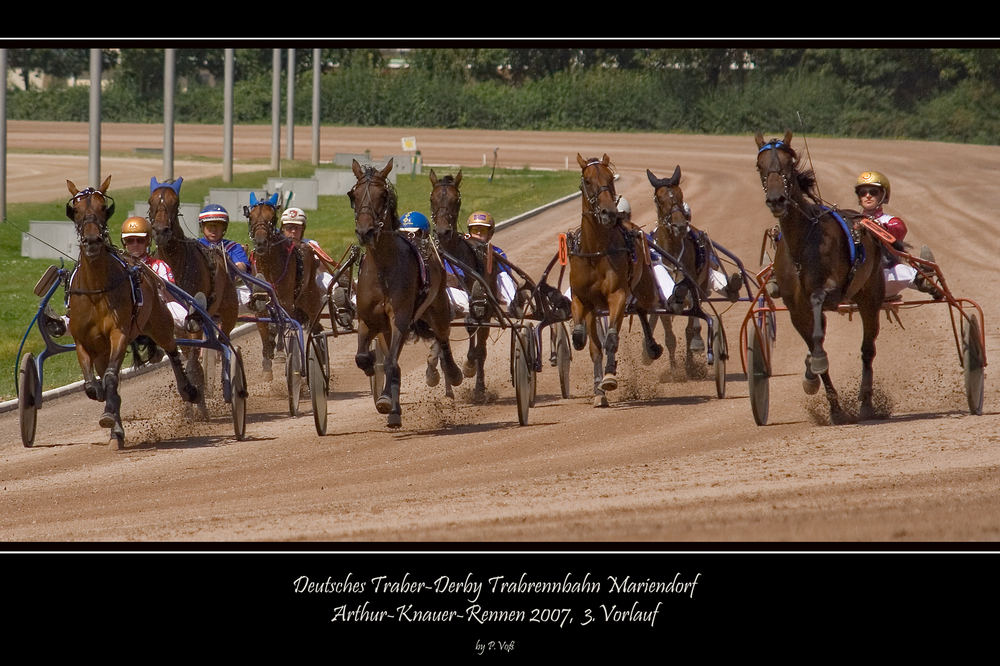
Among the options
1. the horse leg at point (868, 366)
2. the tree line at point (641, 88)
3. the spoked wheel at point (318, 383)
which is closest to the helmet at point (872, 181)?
the horse leg at point (868, 366)

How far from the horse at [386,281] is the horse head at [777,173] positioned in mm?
3050

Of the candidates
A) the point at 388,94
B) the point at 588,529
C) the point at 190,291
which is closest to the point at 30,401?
the point at 190,291

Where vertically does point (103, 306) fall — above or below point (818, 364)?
above

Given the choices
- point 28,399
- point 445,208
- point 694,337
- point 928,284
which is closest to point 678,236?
point 694,337

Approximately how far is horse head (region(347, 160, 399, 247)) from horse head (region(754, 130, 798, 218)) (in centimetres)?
304

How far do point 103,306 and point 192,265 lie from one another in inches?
82.7

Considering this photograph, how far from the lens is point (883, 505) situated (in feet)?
29.3

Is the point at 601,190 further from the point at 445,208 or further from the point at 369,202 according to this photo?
the point at 369,202

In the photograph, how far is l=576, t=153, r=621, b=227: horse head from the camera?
1344cm

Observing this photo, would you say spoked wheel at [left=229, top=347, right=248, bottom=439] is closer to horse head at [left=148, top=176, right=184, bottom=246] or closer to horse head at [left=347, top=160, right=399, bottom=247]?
horse head at [left=148, top=176, right=184, bottom=246]

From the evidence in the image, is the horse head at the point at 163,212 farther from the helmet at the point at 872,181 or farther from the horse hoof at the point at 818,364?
the helmet at the point at 872,181

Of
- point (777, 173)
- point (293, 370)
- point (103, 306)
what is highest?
point (777, 173)

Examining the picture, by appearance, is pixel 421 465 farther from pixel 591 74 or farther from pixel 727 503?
pixel 591 74

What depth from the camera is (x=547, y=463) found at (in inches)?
436
